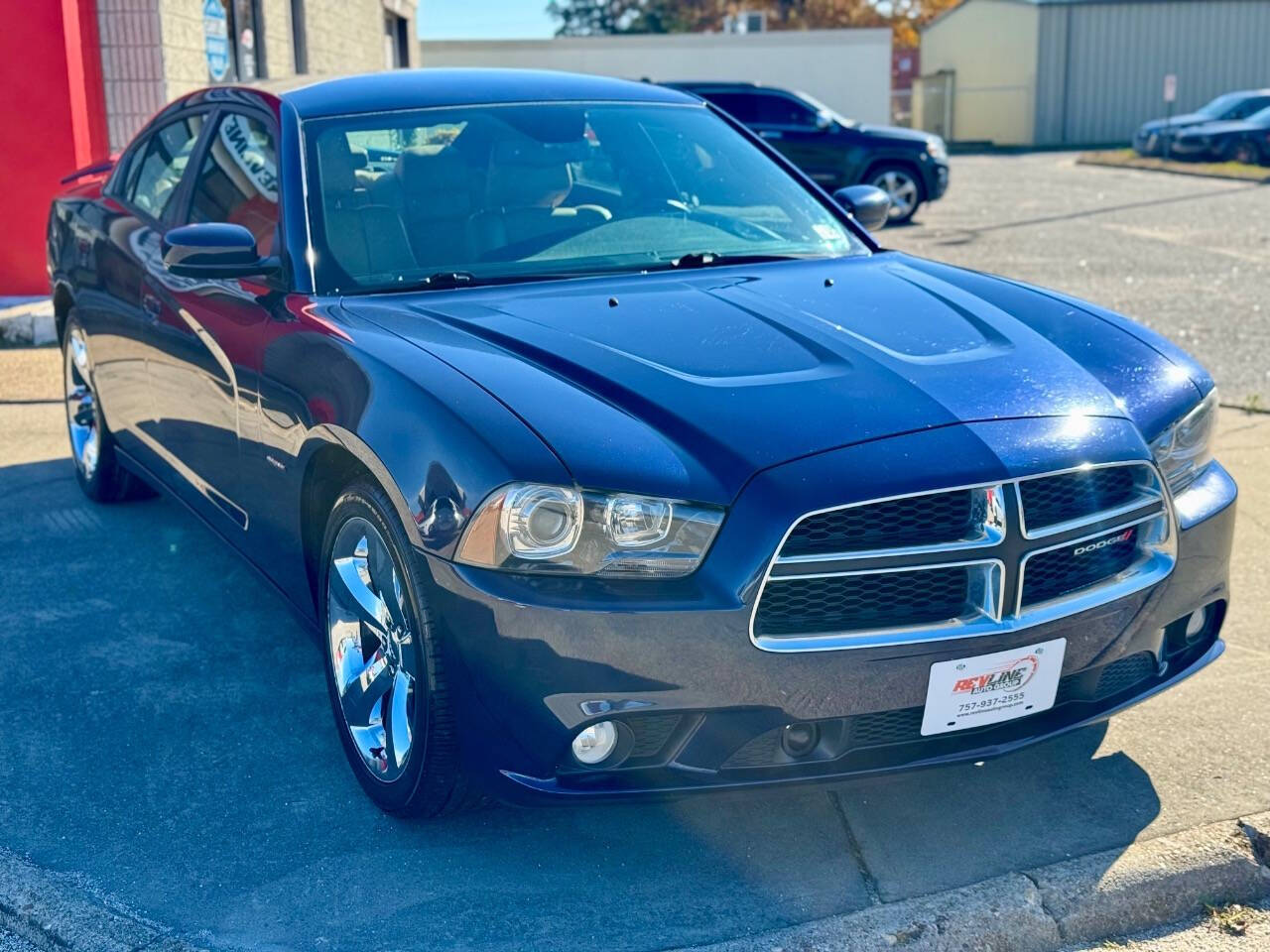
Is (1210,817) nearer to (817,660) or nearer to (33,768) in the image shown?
(817,660)

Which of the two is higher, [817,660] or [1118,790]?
[817,660]

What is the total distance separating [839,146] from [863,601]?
16176 millimetres

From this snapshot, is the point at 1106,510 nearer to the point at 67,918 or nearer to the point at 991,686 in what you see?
the point at 991,686

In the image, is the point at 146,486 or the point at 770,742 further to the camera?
the point at 146,486

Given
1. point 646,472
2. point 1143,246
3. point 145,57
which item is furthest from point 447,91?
point 1143,246

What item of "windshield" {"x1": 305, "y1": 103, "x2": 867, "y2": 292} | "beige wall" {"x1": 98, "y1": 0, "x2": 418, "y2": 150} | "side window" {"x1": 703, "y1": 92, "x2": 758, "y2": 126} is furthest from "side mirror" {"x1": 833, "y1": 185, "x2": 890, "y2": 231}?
"side window" {"x1": 703, "y1": 92, "x2": 758, "y2": 126}

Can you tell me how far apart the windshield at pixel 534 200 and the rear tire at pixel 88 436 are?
6.33 ft

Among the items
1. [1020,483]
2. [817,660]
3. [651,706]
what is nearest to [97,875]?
[651,706]

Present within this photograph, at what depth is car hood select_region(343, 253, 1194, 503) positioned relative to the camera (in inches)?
115

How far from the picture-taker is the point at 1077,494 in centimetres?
305

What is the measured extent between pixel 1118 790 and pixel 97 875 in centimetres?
228

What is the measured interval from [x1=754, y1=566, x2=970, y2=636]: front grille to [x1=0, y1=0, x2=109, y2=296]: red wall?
27.0 ft

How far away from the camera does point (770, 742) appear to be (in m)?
2.91

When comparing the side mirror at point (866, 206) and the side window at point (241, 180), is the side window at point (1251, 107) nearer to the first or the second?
the side mirror at point (866, 206)
